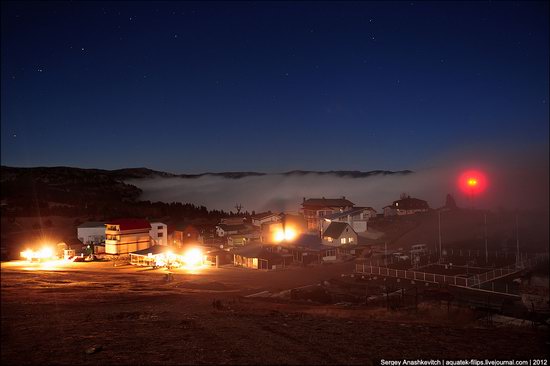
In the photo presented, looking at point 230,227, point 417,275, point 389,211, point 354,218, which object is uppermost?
point 389,211

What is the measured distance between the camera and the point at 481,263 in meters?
33.8

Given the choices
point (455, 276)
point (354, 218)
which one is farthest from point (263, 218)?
point (455, 276)

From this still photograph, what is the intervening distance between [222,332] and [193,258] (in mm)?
23008

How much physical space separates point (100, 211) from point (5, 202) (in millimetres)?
18442

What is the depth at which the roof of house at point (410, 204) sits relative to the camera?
6219 cm

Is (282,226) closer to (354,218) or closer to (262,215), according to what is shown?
(262,215)

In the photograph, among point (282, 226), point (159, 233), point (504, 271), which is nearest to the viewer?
point (504, 271)

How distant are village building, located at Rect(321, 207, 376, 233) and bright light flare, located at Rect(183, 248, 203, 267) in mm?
18375

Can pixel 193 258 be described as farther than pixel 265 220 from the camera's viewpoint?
No

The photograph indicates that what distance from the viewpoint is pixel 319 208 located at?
179ft

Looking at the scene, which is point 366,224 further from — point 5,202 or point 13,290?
point 5,202

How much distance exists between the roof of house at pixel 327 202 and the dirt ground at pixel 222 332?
33.6 meters

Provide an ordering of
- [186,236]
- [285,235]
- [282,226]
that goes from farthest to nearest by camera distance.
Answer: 1. [282,226]
2. [186,236]
3. [285,235]

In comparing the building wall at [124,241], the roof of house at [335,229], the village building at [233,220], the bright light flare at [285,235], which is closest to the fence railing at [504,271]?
the roof of house at [335,229]
